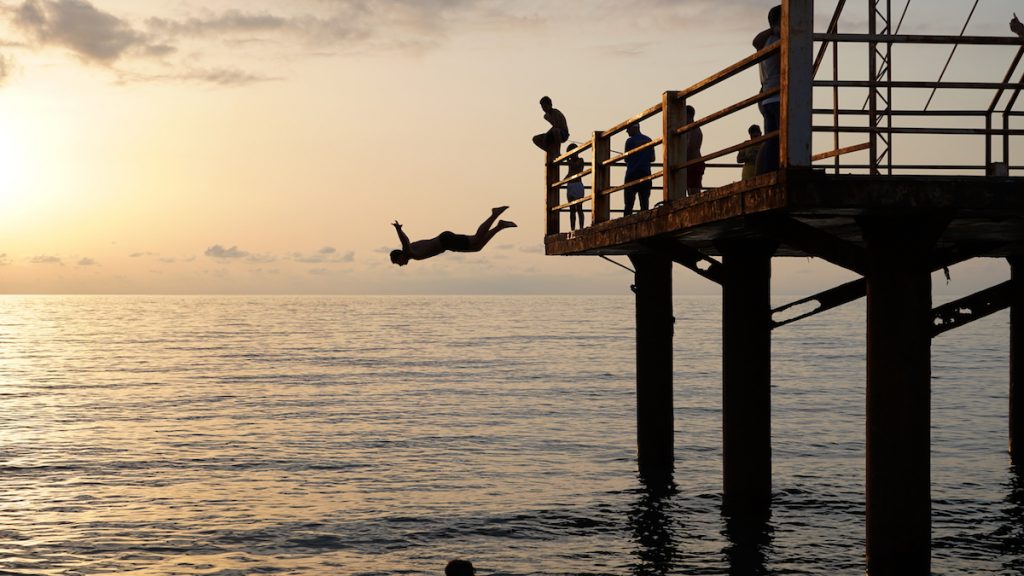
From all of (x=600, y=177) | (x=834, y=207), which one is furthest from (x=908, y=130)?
(x=600, y=177)

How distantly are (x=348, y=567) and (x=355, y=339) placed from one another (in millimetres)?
71793

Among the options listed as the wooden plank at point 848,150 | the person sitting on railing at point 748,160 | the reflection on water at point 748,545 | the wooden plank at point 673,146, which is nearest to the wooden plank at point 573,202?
the person sitting on railing at point 748,160

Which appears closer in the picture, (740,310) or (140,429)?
(740,310)

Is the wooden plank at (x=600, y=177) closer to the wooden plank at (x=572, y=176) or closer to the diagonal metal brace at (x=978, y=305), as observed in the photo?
the wooden plank at (x=572, y=176)

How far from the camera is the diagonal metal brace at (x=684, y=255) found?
13.5m

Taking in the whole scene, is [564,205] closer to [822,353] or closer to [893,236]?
[893,236]

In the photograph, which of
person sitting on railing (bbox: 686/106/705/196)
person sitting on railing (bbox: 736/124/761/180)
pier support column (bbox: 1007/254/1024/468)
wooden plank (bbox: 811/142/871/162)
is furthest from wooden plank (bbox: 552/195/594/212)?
pier support column (bbox: 1007/254/1024/468)

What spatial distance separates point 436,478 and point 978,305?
1114cm

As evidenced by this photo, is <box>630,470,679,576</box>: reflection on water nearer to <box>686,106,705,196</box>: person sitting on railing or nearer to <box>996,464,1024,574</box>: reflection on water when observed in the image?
<box>996,464,1024,574</box>: reflection on water

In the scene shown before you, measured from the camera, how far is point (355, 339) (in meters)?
84.6

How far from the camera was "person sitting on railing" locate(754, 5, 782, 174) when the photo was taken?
32.4 feet

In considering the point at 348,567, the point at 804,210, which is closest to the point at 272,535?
the point at 348,567

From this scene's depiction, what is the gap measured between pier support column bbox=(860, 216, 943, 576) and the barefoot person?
5.41m

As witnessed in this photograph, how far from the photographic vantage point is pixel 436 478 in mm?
20406
